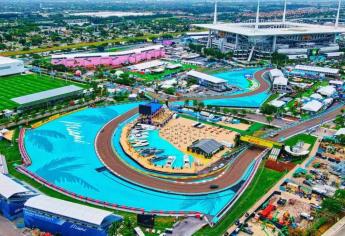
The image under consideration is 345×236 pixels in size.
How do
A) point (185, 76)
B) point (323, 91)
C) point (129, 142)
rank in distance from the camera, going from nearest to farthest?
point (129, 142), point (323, 91), point (185, 76)

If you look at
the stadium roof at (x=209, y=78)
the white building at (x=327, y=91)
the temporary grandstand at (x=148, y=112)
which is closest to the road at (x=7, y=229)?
the temporary grandstand at (x=148, y=112)

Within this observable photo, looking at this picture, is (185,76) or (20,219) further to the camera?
(185,76)

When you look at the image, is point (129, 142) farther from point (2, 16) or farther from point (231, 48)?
point (2, 16)

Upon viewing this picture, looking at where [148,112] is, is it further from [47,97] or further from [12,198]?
[12,198]

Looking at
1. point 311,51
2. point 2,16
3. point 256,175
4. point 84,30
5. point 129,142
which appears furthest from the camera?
point 2,16

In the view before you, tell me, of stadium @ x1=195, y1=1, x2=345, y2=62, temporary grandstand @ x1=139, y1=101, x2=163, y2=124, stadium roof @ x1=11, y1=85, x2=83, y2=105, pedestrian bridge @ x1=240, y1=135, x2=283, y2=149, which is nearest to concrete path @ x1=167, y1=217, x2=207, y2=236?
pedestrian bridge @ x1=240, y1=135, x2=283, y2=149

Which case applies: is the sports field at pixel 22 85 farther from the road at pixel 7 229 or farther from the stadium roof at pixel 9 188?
the road at pixel 7 229

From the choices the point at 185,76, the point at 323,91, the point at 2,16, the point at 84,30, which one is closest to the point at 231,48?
the point at 185,76
